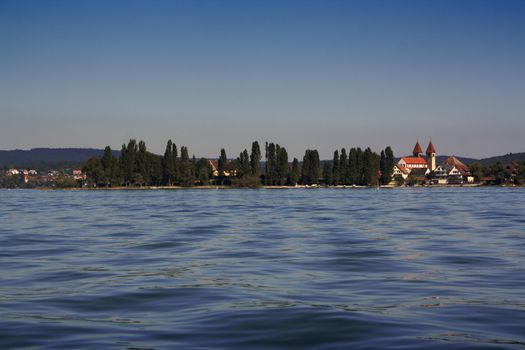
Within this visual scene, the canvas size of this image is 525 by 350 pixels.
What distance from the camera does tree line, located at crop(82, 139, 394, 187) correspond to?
513 ft

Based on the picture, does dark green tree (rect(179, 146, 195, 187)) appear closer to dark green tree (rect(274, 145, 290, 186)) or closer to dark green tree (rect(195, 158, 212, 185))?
dark green tree (rect(195, 158, 212, 185))

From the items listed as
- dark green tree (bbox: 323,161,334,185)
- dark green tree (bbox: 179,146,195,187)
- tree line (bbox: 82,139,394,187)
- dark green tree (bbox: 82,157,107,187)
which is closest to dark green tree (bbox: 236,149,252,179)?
tree line (bbox: 82,139,394,187)

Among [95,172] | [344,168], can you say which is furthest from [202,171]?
[344,168]

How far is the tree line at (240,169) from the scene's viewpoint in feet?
513

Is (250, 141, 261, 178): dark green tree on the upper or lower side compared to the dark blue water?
upper

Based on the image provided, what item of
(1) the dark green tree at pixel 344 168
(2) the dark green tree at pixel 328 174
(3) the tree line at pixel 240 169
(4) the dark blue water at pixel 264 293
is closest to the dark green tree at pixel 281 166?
(3) the tree line at pixel 240 169

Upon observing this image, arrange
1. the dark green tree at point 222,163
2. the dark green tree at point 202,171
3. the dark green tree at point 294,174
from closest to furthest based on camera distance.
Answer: the dark green tree at point 294,174 → the dark green tree at point 202,171 → the dark green tree at point 222,163

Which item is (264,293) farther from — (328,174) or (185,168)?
(328,174)

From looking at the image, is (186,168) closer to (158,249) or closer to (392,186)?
(392,186)

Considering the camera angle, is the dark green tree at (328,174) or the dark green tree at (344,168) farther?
the dark green tree at (328,174)

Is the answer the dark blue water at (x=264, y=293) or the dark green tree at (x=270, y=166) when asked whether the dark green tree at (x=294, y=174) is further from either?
the dark blue water at (x=264, y=293)

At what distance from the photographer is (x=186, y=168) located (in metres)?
158

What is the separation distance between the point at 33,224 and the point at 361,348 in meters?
25.9

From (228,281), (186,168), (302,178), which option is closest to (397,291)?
(228,281)
